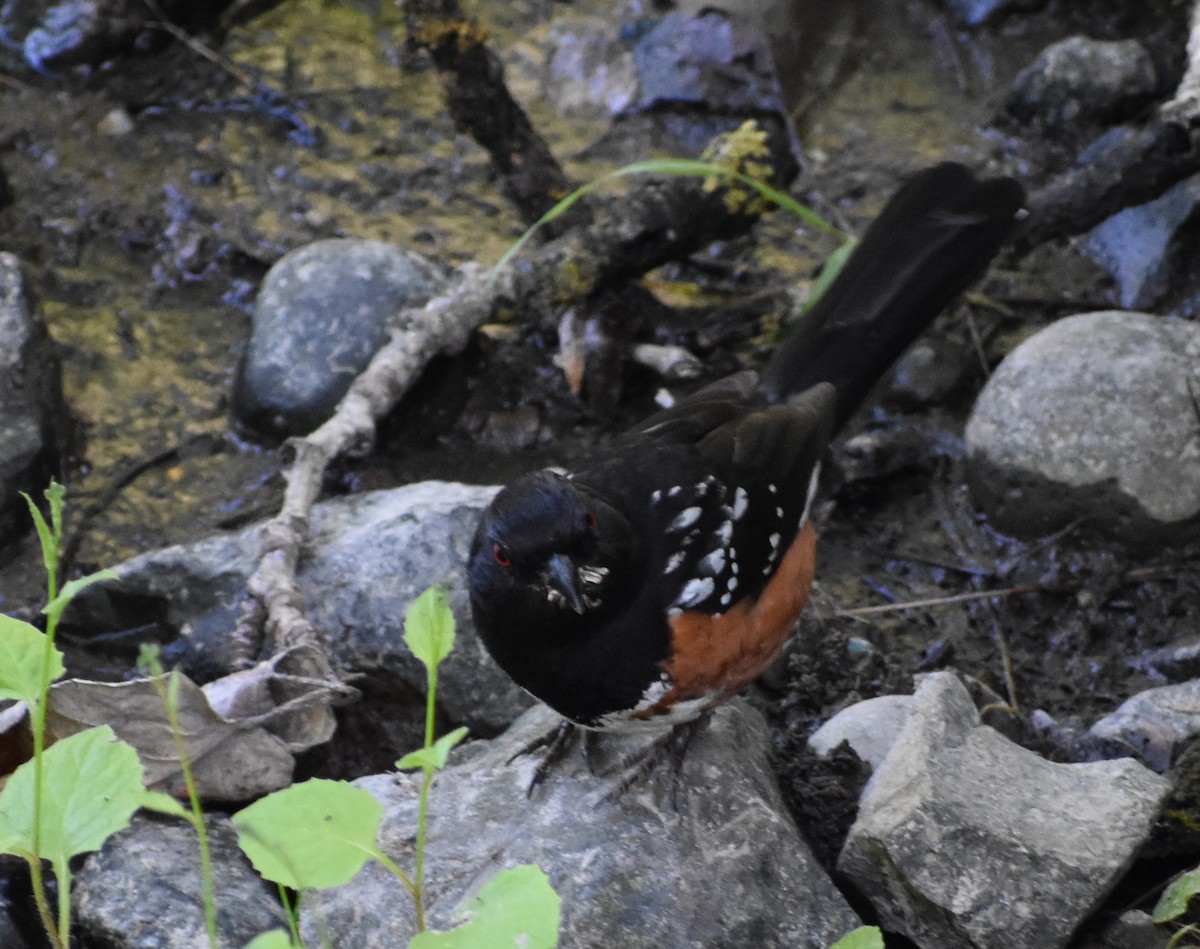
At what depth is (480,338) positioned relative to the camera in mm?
4152

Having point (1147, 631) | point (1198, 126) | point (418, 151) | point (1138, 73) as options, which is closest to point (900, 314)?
point (1147, 631)

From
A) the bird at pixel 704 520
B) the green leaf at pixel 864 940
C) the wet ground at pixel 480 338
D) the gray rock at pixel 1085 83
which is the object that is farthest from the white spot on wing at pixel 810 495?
the gray rock at pixel 1085 83

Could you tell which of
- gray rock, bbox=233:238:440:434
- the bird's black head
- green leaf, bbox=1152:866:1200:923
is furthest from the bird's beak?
gray rock, bbox=233:238:440:434

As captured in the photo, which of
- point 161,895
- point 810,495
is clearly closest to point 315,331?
point 810,495

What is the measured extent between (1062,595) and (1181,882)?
1.32 meters

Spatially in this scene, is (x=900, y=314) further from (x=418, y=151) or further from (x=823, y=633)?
(x=418, y=151)

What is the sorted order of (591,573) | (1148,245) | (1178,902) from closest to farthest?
(1178,902), (591,573), (1148,245)

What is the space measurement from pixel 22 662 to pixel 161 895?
61cm

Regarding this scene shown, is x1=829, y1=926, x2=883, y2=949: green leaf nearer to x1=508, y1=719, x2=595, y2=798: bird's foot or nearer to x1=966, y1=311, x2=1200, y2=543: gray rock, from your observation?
x1=508, y1=719, x2=595, y2=798: bird's foot

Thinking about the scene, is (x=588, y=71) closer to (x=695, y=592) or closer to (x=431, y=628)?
(x=695, y=592)

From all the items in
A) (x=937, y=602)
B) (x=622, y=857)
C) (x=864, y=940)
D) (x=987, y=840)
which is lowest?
(x=937, y=602)

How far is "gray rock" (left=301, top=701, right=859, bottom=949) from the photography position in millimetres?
Answer: 2275

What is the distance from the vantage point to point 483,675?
2980 mm

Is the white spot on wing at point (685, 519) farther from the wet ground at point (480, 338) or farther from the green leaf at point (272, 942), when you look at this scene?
the green leaf at point (272, 942)
